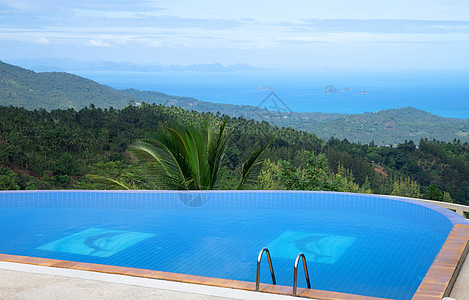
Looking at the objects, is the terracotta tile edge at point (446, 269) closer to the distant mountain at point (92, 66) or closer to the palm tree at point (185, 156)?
the palm tree at point (185, 156)

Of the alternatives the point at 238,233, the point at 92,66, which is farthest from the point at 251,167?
the point at 92,66

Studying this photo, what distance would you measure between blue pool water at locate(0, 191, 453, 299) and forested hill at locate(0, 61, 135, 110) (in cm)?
3096

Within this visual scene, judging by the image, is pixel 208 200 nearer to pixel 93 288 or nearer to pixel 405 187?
pixel 93 288

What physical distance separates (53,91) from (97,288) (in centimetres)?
4097

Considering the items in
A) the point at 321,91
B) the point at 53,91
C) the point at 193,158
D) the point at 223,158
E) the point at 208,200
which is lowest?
the point at 208,200

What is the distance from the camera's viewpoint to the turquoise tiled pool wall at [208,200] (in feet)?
21.6

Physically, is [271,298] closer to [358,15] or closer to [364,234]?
[364,234]

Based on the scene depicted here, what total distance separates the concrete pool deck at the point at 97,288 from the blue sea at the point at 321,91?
1943 inches

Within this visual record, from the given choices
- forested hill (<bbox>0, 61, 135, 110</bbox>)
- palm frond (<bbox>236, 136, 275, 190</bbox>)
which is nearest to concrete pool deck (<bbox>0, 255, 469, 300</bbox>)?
palm frond (<bbox>236, 136, 275, 190</bbox>)

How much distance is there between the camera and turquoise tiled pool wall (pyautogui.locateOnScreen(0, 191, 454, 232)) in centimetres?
660

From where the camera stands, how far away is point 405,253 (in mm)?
4781

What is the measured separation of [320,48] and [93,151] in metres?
32.9

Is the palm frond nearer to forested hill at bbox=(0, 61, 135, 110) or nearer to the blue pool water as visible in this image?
the blue pool water

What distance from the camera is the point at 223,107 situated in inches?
1375
